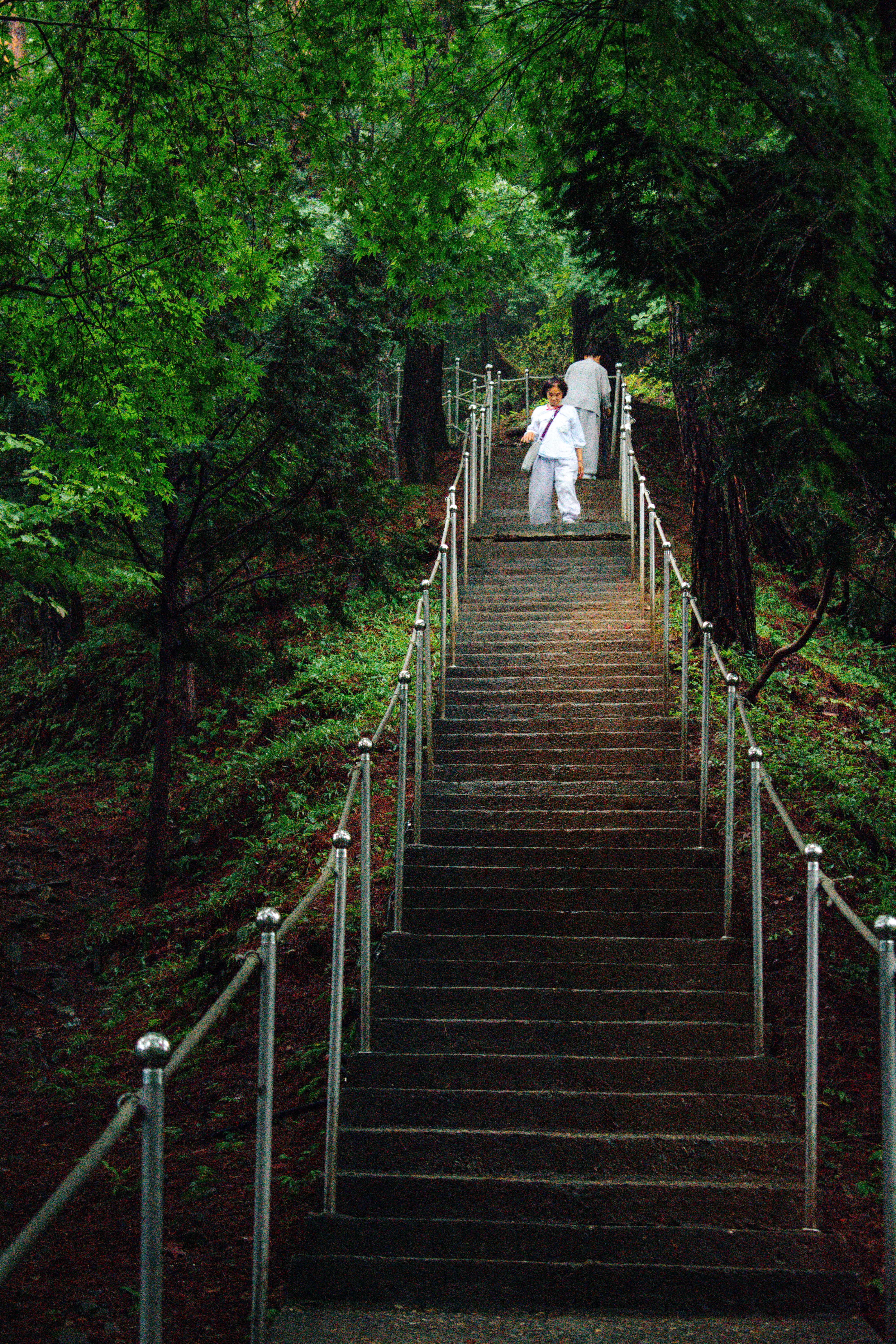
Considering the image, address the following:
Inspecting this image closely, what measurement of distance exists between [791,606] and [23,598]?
11.0m

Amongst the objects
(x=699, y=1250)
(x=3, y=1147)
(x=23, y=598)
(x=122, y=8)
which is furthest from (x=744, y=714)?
(x=23, y=598)

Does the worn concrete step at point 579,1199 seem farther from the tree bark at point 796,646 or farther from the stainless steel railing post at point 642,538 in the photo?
the stainless steel railing post at point 642,538

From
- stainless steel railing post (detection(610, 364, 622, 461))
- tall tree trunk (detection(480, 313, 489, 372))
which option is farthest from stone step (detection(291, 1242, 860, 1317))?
tall tree trunk (detection(480, 313, 489, 372))

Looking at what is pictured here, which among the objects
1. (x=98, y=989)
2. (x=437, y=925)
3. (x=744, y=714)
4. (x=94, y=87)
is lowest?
(x=98, y=989)

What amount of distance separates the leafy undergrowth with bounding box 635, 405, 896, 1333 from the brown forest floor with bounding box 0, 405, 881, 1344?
0.05 ft

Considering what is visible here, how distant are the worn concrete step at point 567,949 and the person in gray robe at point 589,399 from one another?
9532 millimetres

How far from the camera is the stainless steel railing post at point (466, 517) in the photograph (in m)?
10.9

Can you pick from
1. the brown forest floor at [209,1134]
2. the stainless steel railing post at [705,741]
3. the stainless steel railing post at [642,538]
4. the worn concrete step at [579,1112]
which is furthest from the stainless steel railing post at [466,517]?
the worn concrete step at [579,1112]

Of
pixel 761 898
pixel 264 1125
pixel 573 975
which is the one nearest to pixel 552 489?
pixel 573 975

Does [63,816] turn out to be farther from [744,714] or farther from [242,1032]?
[744,714]

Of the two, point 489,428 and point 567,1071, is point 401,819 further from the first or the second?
point 489,428

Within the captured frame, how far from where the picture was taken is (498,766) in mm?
7723

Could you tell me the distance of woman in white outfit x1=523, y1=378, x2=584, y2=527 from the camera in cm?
1213

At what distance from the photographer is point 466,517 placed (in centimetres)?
1117
